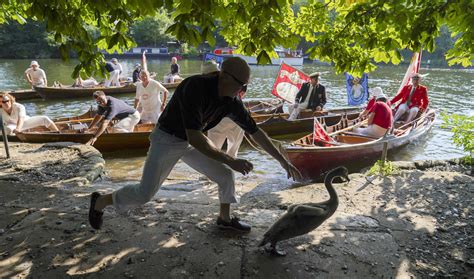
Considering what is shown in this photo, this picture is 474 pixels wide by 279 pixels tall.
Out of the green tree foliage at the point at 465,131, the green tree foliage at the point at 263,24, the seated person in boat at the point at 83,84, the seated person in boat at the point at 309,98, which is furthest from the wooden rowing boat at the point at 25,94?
the green tree foliage at the point at 465,131

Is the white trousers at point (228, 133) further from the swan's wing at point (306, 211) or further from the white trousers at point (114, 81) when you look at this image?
the white trousers at point (114, 81)

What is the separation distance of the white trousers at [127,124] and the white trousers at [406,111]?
803 centimetres

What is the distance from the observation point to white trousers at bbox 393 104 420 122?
444 inches

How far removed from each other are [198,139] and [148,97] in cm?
723

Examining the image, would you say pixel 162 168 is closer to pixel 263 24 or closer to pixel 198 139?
pixel 198 139

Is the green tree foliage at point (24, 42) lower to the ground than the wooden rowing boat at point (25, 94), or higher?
higher

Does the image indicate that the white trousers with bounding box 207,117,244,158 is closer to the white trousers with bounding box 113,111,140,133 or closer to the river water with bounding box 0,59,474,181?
the river water with bounding box 0,59,474,181

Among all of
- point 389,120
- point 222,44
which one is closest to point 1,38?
point 222,44

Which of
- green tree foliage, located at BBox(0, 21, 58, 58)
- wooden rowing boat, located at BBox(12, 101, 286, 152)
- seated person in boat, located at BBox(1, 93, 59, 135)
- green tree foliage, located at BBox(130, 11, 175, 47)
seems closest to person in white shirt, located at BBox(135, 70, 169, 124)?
wooden rowing boat, located at BBox(12, 101, 286, 152)

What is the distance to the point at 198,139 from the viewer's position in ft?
9.41

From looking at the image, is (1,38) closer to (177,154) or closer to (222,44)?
(222,44)

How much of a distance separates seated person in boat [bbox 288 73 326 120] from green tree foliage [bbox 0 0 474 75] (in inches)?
286

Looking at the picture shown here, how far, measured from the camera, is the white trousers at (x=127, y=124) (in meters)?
9.52

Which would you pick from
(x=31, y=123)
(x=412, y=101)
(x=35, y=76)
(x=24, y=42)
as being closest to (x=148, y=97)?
(x=31, y=123)
